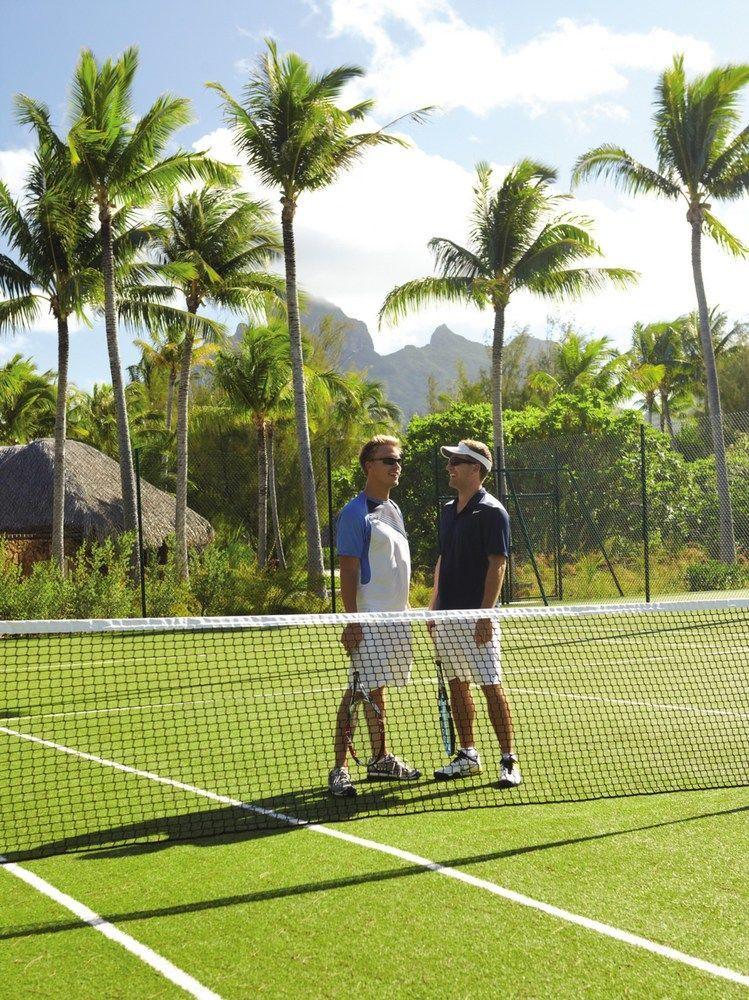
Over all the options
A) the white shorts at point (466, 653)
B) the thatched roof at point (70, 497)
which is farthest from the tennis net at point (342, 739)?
the thatched roof at point (70, 497)

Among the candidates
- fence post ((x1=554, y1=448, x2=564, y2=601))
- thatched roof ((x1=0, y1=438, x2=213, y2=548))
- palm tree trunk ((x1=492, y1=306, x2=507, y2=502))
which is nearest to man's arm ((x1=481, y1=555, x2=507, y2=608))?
fence post ((x1=554, y1=448, x2=564, y2=601))

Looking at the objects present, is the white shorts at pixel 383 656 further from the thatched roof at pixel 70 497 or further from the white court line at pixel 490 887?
the thatched roof at pixel 70 497

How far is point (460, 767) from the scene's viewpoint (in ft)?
21.4

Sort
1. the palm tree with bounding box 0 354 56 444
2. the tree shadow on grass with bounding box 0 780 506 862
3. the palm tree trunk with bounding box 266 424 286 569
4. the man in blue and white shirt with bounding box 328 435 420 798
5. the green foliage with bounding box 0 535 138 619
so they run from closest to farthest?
the tree shadow on grass with bounding box 0 780 506 862, the man in blue and white shirt with bounding box 328 435 420 798, the green foliage with bounding box 0 535 138 619, the palm tree trunk with bounding box 266 424 286 569, the palm tree with bounding box 0 354 56 444

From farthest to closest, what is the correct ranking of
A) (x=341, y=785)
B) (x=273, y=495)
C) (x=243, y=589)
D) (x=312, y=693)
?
(x=273, y=495), (x=243, y=589), (x=312, y=693), (x=341, y=785)

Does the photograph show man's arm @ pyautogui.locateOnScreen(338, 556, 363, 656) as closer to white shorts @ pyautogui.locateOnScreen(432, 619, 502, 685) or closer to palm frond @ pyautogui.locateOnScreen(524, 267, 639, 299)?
white shorts @ pyautogui.locateOnScreen(432, 619, 502, 685)

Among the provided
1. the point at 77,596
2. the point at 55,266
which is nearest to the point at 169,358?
the point at 55,266

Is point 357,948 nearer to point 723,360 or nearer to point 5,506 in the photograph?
point 5,506

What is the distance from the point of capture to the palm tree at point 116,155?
23125mm

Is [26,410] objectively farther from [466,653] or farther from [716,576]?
[466,653]

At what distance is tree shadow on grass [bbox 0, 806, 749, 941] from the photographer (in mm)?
4219

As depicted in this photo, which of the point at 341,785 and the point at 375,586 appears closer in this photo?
the point at 341,785

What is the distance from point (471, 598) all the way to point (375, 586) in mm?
643

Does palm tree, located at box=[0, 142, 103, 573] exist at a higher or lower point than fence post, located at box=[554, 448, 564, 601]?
higher
